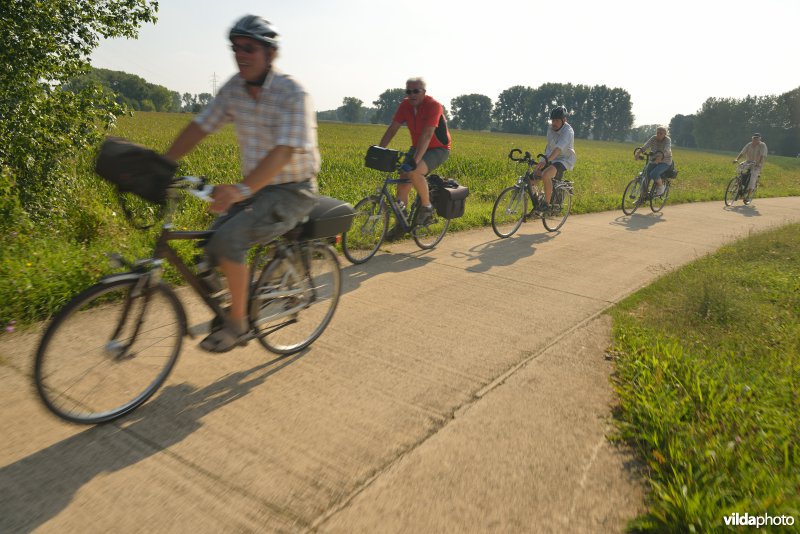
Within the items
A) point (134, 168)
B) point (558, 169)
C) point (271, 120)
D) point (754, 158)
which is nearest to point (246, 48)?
point (271, 120)

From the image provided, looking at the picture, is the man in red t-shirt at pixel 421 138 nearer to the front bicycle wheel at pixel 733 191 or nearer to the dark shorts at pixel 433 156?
the dark shorts at pixel 433 156

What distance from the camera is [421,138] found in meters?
6.36

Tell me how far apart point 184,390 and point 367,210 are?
363 centimetres

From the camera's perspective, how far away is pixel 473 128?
466 feet

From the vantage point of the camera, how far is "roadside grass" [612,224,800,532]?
2312 mm

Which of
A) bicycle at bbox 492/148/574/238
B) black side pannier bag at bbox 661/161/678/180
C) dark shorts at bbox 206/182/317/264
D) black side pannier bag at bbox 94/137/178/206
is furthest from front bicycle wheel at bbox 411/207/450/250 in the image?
black side pannier bag at bbox 661/161/678/180

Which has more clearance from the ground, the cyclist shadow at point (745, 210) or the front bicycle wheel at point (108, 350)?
the front bicycle wheel at point (108, 350)

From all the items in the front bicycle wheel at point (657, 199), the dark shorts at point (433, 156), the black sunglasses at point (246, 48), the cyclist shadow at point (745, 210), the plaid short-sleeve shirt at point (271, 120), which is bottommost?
the cyclist shadow at point (745, 210)

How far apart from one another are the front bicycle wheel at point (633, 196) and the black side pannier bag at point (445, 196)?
6608mm

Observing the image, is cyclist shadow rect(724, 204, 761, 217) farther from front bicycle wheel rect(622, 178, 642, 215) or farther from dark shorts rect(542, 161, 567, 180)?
dark shorts rect(542, 161, 567, 180)

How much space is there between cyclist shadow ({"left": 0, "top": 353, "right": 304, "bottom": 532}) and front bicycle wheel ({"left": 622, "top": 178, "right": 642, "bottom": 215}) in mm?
10928

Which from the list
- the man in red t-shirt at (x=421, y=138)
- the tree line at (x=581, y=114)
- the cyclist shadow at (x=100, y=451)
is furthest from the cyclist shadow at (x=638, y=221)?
the tree line at (x=581, y=114)

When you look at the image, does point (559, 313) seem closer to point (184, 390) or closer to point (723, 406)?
point (723, 406)

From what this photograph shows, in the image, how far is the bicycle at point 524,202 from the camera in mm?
8586
